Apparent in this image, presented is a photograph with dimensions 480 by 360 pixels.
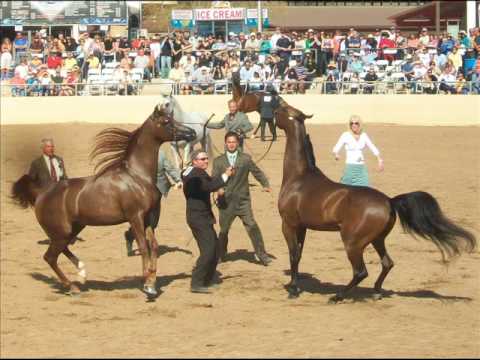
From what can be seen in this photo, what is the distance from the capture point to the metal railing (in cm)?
2481

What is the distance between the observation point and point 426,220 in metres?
9.98

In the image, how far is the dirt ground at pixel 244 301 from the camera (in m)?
8.47

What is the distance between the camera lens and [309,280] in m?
11.6

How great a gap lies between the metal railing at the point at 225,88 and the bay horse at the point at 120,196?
1396cm

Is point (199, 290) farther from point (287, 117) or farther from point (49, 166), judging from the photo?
point (49, 166)

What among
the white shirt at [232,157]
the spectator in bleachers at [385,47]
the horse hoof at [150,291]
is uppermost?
the spectator in bleachers at [385,47]

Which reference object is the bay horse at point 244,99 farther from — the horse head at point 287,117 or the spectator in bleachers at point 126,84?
the horse head at point 287,117

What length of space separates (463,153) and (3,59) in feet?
44.7

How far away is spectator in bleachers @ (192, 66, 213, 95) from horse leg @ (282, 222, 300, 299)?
15279 mm

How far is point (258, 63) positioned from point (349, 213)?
55.9 feet

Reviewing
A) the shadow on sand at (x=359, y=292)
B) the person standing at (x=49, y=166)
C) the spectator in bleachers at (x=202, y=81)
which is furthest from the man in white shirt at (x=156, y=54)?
the shadow on sand at (x=359, y=292)

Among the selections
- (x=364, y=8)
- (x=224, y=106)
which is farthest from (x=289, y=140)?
(x=364, y=8)

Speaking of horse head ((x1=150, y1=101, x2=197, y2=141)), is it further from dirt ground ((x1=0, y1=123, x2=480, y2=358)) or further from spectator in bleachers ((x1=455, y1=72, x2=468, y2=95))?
spectator in bleachers ((x1=455, y1=72, x2=468, y2=95))

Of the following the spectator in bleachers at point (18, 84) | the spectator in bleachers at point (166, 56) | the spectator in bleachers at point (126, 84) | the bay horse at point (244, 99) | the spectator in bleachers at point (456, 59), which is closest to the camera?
the bay horse at point (244, 99)
